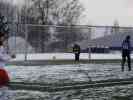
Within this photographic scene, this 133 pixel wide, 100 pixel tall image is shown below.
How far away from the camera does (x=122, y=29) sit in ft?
93.4

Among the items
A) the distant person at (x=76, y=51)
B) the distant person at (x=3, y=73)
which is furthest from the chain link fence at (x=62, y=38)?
the distant person at (x=3, y=73)

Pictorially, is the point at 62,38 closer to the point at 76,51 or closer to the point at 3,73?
the point at 76,51

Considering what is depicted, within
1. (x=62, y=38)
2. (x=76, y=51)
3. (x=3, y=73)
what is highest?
(x=3, y=73)

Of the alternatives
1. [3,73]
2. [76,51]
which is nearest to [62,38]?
[76,51]

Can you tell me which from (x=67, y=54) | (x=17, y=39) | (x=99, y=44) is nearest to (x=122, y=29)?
(x=99, y=44)

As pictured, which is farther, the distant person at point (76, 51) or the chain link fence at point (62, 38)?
the distant person at point (76, 51)

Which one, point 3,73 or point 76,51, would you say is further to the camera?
point 76,51

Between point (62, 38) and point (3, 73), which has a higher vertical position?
point (3, 73)

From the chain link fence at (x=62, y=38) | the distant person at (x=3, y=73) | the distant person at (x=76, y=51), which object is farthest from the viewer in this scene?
the distant person at (x=76, y=51)

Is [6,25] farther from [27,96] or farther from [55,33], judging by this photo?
[27,96]

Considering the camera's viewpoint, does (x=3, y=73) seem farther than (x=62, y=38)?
No

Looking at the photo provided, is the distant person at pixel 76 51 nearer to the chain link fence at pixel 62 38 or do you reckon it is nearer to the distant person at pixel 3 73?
the chain link fence at pixel 62 38

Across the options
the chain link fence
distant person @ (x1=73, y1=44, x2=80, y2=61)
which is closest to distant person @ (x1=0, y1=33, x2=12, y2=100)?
the chain link fence

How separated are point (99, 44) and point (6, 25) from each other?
685 centimetres
